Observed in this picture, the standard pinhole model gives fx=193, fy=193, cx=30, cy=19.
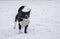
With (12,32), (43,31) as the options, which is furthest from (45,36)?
(12,32)

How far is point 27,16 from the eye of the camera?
6.29m

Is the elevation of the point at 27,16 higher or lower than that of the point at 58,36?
higher

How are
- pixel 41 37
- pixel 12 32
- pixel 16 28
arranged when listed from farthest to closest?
pixel 16 28
pixel 12 32
pixel 41 37

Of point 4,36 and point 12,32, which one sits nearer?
point 4,36

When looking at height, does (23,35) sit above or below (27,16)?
below

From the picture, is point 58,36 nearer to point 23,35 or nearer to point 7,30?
point 23,35

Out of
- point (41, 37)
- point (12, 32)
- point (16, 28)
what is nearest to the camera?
point (41, 37)

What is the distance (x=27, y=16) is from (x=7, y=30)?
1.16 metres

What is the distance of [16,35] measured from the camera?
249 inches

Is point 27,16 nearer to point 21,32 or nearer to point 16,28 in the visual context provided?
point 21,32

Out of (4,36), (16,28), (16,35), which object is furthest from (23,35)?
(16,28)

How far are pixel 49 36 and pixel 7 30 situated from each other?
167 centimetres

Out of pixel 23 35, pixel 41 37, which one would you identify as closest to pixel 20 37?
pixel 23 35

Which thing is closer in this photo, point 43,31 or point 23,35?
point 23,35
